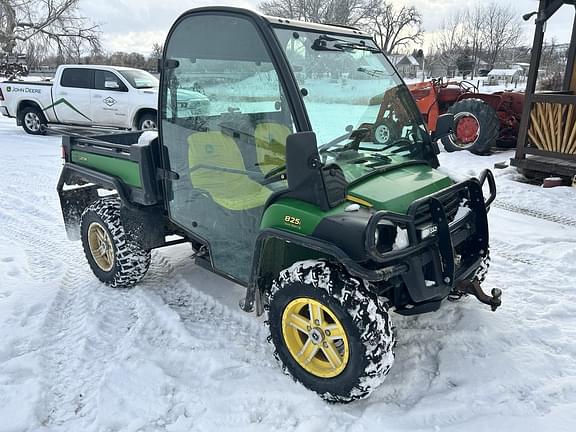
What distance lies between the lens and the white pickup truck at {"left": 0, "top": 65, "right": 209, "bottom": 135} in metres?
11.1

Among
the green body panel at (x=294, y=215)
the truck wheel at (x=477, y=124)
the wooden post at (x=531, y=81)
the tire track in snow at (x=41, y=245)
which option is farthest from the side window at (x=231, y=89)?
the truck wheel at (x=477, y=124)

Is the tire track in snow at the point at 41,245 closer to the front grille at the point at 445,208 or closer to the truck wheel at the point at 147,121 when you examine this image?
the front grille at the point at 445,208

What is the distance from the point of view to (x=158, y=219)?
4.00 meters

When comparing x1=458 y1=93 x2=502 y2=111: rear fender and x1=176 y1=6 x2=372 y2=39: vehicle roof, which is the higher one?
x1=176 y1=6 x2=372 y2=39: vehicle roof

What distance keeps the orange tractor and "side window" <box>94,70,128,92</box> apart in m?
6.64

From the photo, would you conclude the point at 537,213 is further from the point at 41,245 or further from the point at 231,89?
the point at 41,245

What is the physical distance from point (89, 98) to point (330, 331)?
10730mm

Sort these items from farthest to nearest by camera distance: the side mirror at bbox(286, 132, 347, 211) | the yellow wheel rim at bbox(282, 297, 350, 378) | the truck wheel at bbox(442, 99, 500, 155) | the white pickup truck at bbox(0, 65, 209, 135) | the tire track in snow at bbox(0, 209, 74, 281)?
the white pickup truck at bbox(0, 65, 209, 135) → the truck wheel at bbox(442, 99, 500, 155) → the tire track in snow at bbox(0, 209, 74, 281) → the yellow wheel rim at bbox(282, 297, 350, 378) → the side mirror at bbox(286, 132, 347, 211)

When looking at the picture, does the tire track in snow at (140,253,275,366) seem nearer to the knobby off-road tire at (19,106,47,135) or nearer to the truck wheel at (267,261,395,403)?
the truck wheel at (267,261,395,403)

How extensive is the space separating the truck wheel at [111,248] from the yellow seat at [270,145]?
5.31 ft

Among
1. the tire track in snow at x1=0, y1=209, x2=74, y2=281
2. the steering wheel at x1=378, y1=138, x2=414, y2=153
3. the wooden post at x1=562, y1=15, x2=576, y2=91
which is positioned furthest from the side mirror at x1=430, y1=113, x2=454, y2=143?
the wooden post at x1=562, y1=15, x2=576, y2=91

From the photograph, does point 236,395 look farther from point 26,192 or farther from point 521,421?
point 26,192

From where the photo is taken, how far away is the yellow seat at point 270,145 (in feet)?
9.05

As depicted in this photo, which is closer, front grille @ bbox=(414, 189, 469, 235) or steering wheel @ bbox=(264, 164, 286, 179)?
front grille @ bbox=(414, 189, 469, 235)
